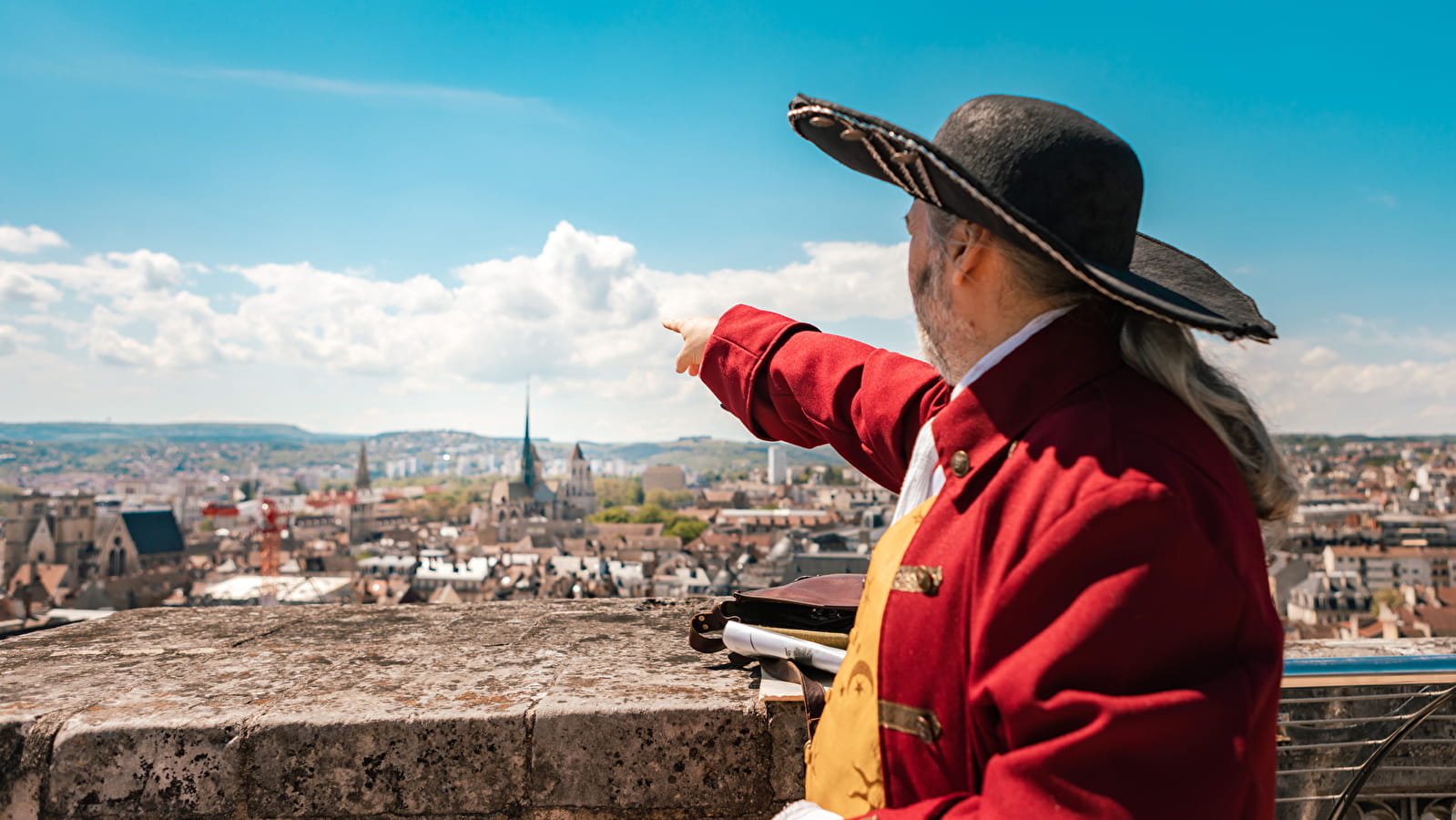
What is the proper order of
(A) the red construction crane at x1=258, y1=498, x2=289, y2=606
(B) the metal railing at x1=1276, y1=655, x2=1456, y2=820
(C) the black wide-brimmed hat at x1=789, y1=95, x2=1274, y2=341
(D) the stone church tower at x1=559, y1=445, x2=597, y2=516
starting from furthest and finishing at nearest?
(D) the stone church tower at x1=559, y1=445, x2=597, y2=516, (A) the red construction crane at x1=258, y1=498, x2=289, y2=606, (B) the metal railing at x1=1276, y1=655, x2=1456, y2=820, (C) the black wide-brimmed hat at x1=789, y1=95, x2=1274, y2=341

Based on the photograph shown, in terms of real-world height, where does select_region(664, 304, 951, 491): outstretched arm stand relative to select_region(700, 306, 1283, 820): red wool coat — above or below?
above

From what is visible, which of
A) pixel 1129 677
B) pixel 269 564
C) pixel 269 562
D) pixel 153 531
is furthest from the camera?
pixel 153 531

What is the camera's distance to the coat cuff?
86.7 inches

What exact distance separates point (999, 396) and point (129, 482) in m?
194

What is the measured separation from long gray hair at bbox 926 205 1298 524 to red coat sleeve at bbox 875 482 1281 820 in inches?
8.2

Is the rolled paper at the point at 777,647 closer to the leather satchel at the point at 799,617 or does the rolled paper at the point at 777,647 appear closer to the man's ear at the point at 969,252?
the leather satchel at the point at 799,617

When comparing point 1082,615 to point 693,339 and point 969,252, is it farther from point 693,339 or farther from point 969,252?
point 693,339

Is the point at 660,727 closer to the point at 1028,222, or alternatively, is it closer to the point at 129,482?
the point at 1028,222

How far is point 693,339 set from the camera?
2.37 m

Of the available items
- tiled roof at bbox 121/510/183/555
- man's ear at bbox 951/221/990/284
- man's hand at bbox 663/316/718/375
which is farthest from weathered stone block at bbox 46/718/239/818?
tiled roof at bbox 121/510/183/555

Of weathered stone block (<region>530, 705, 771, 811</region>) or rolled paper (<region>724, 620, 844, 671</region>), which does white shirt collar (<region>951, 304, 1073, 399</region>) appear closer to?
rolled paper (<region>724, 620, 844, 671</region>)

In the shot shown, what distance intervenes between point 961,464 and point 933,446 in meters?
0.14

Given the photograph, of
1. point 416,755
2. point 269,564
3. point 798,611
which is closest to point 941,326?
point 798,611

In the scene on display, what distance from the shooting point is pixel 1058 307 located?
1251 mm
